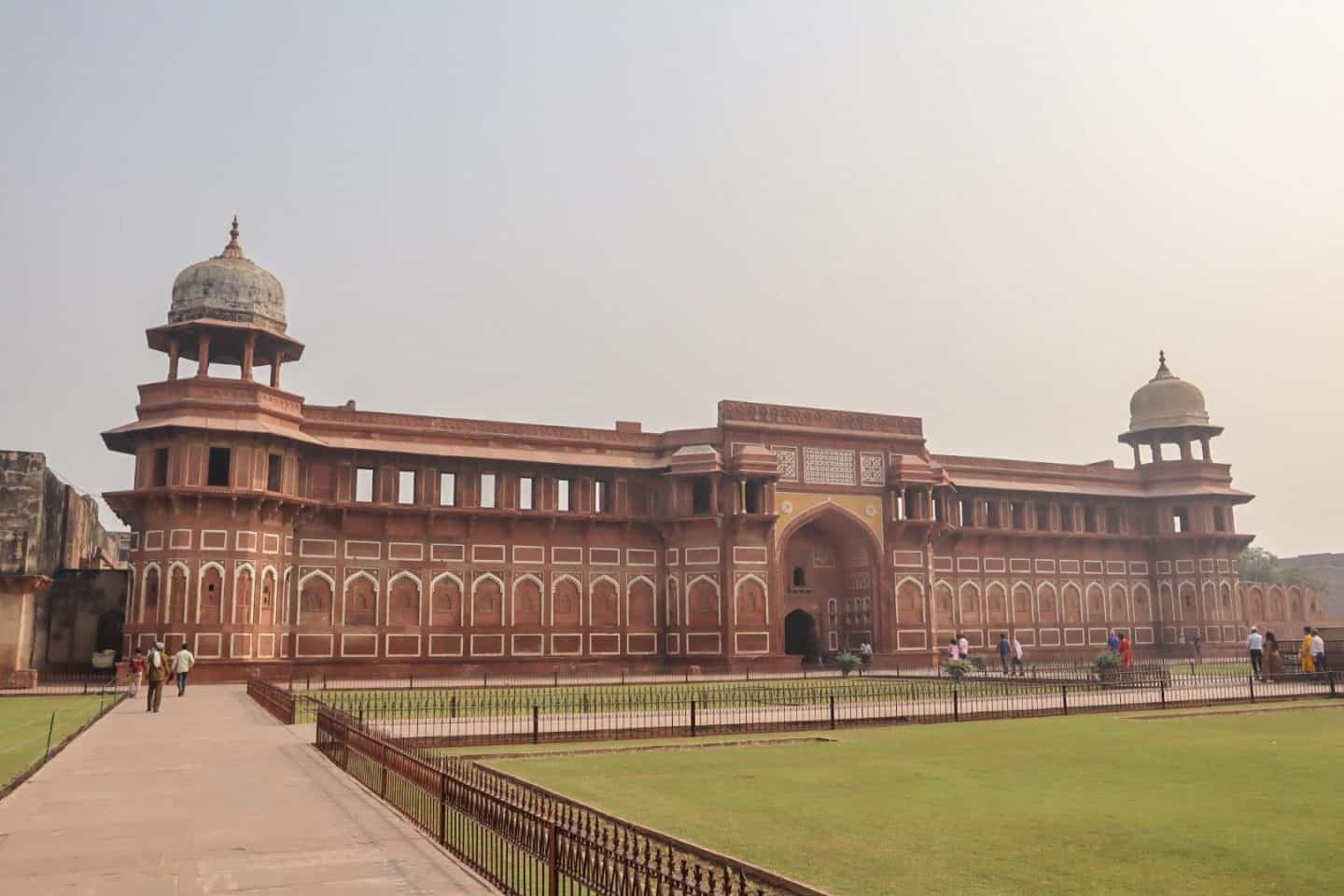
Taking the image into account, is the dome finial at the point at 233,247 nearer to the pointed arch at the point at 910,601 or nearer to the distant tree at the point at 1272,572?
the pointed arch at the point at 910,601

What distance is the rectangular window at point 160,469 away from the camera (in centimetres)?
2930

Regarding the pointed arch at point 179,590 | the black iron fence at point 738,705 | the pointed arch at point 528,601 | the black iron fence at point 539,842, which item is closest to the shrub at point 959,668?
the black iron fence at point 738,705

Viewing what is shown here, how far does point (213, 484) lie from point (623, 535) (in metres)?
12.4

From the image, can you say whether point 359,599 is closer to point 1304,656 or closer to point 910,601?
point 910,601

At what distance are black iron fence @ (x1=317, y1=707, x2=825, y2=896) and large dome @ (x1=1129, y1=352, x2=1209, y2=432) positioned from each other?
41.2m

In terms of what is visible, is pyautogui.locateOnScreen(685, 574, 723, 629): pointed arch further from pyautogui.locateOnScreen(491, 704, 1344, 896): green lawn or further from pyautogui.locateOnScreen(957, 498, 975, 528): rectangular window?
pyautogui.locateOnScreen(491, 704, 1344, 896): green lawn

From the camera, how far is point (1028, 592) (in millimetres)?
42562

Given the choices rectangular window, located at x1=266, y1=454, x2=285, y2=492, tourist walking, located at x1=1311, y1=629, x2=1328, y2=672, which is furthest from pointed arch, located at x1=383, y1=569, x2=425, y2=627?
tourist walking, located at x1=1311, y1=629, x2=1328, y2=672

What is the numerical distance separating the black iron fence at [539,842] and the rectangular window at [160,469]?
2174 cm

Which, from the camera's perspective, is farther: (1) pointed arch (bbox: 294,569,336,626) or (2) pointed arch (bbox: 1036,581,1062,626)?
(2) pointed arch (bbox: 1036,581,1062,626)

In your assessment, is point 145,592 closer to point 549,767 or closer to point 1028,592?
point 549,767

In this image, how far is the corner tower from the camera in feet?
93.3

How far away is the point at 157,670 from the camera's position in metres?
19.0

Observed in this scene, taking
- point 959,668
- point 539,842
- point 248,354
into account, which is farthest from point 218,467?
point 539,842
